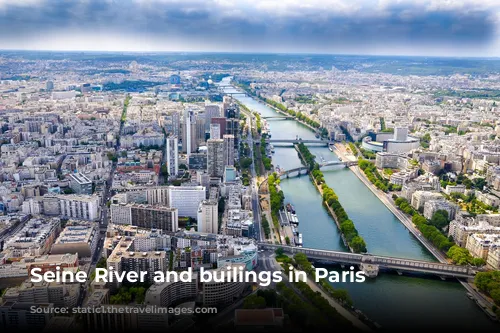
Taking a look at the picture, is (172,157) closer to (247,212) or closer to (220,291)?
(247,212)

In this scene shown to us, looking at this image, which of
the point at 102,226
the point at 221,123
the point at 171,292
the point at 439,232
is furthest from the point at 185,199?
the point at 221,123

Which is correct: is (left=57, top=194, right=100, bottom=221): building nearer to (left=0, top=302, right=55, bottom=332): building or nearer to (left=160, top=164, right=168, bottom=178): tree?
(left=160, top=164, right=168, bottom=178): tree

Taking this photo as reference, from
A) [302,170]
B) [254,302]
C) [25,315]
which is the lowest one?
[302,170]

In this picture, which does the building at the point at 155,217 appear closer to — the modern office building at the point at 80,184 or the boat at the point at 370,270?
the modern office building at the point at 80,184

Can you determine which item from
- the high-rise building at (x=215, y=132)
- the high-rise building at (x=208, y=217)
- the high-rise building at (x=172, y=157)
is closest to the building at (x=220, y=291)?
the high-rise building at (x=208, y=217)

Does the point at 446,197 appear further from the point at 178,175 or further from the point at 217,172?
the point at 178,175

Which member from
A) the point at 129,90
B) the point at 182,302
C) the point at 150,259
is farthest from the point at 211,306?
the point at 129,90
